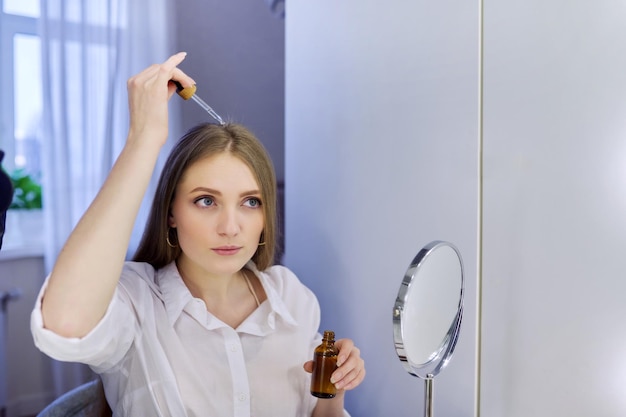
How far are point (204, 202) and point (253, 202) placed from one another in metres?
0.09

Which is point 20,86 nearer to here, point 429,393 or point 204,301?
point 204,301

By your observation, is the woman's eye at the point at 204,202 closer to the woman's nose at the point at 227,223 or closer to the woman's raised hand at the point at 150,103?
the woman's nose at the point at 227,223

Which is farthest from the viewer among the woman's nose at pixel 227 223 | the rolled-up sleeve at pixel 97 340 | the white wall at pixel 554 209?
the woman's nose at pixel 227 223

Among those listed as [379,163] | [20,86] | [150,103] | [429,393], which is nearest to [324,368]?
[429,393]

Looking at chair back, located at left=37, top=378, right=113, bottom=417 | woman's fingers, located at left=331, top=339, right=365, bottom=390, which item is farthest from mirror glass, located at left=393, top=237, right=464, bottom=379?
chair back, located at left=37, top=378, right=113, bottom=417

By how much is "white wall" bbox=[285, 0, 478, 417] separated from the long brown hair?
0.22m

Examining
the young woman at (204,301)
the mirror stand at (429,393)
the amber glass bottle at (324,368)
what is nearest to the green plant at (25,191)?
the young woman at (204,301)

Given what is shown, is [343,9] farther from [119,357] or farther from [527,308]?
[119,357]

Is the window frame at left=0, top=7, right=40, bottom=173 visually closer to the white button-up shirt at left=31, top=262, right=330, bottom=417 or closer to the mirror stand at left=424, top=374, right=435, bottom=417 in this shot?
the white button-up shirt at left=31, top=262, right=330, bottom=417

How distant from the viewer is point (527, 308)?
92 centimetres

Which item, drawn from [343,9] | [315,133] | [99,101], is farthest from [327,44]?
[99,101]

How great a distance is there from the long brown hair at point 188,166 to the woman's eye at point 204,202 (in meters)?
0.05

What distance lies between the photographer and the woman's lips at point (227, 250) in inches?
38.2

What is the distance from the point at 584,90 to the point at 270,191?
0.53 m
